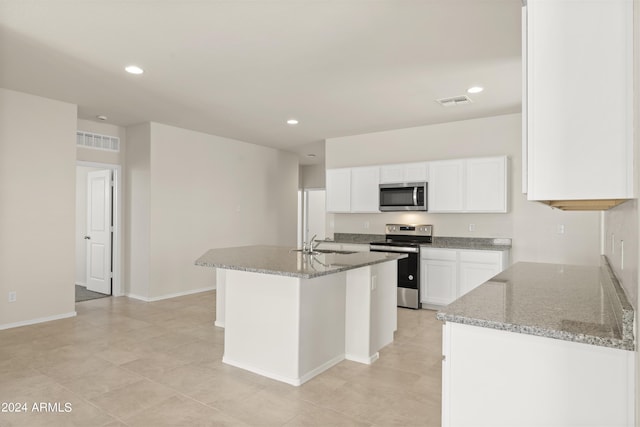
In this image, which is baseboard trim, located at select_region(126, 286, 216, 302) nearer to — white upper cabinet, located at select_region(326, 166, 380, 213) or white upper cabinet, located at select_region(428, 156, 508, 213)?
white upper cabinet, located at select_region(326, 166, 380, 213)

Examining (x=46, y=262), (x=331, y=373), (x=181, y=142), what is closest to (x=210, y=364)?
(x=331, y=373)

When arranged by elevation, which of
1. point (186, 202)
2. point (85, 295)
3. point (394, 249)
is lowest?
point (85, 295)

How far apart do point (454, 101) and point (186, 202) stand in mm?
4242

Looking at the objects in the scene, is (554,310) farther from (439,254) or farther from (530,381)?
(439,254)

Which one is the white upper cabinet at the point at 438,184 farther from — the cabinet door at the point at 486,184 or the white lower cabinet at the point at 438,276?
the white lower cabinet at the point at 438,276

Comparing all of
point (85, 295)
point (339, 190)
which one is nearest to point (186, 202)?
point (85, 295)

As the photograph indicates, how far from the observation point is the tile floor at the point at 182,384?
95.9 inches

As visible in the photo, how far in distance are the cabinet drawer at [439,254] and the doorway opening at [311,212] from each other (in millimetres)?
4535

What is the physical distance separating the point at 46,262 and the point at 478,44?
5187 millimetres

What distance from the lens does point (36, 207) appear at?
4531 millimetres

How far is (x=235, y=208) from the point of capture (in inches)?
278

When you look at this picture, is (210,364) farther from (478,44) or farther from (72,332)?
(478,44)

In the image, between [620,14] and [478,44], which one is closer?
[620,14]

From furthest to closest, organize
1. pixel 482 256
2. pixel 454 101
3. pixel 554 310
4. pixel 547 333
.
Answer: pixel 482 256 → pixel 454 101 → pixel 554 310 → pixel 547 333
